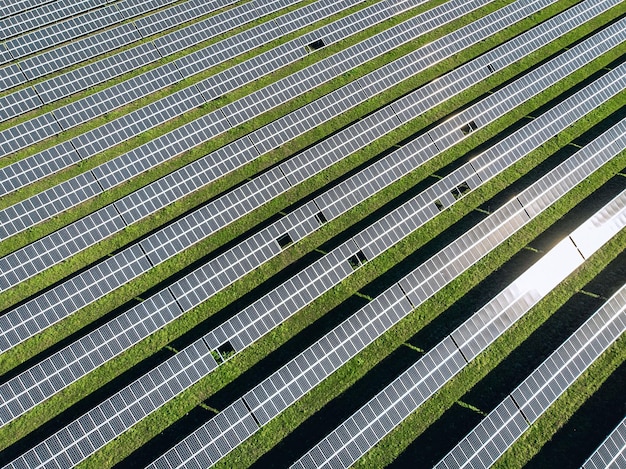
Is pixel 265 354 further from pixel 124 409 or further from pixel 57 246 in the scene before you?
pixel 57 246

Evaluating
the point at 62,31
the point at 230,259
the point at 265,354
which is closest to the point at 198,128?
the point at 230,259

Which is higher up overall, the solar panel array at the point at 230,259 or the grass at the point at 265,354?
the solar panel array at the point at 230,259

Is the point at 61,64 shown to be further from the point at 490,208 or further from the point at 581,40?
the point at 581,40

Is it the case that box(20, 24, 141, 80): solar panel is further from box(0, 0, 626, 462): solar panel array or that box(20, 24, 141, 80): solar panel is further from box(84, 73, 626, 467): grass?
box(84, 73, 626, 467): grass

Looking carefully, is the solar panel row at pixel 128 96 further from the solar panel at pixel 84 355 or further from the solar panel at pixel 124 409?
the solar panel at pixel 124 409

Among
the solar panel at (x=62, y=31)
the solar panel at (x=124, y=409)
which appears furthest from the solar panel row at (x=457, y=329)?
the solar panel at (x=62, y=31)

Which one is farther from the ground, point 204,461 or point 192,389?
point 192,389

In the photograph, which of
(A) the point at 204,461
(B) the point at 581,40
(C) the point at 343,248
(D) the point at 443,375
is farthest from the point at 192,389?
(B) the point at 581,40
